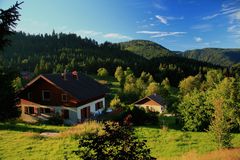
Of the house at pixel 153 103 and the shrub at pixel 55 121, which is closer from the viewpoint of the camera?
the shrub at pixel 55 121

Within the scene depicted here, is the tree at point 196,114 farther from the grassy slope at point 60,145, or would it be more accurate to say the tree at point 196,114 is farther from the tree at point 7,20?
the tree at point 7,20

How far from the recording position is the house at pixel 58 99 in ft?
119

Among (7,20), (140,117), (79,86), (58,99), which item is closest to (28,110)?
(58,99)

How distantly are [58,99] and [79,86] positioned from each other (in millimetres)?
4128

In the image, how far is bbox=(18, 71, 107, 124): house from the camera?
36.1 meters

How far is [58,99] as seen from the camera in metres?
37.0

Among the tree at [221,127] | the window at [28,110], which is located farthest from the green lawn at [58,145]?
the window at [28,110]

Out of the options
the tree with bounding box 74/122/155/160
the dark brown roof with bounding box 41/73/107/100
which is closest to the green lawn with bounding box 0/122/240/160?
the tree with bounding box 74/122/155/160

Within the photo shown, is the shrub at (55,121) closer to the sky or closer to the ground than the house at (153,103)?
closer to the sky

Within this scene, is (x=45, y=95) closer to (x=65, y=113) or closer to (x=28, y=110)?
(x=28, y=110)

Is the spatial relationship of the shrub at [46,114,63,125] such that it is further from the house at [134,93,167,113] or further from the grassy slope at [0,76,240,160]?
the house at [134,93,167,113]

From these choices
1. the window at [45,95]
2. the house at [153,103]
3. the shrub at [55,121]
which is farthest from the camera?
the house at [153,103]

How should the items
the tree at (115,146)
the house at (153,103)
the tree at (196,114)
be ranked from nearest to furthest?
the tree at (115,146) < the tree at (196,114) < the house at (153,103)

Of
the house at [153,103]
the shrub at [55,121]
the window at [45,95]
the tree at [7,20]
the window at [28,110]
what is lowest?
the house at [153,103]
